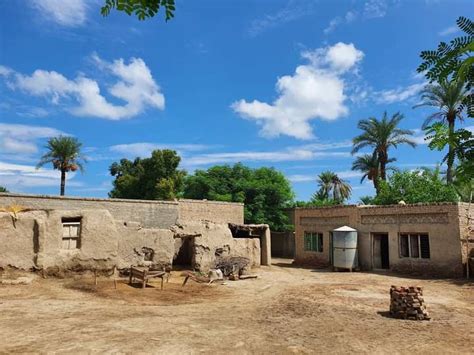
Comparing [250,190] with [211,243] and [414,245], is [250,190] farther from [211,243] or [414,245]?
[414,245]

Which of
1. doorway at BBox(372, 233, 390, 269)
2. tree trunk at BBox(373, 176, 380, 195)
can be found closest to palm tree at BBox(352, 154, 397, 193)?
tree trunk at BBox(373, 176, 380, 195)

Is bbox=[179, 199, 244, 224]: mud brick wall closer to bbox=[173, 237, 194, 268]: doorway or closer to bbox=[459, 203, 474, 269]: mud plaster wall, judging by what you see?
bbox=[173, 237, 194, 268]: doorway

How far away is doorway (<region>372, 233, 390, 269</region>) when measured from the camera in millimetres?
20859

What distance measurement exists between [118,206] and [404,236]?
551 inches

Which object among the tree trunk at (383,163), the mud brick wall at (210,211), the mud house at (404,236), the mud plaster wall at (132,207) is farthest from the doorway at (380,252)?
the tree trunk at (383,163)

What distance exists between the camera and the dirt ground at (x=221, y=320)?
24.4ft

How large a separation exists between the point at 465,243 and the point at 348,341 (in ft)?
40.8

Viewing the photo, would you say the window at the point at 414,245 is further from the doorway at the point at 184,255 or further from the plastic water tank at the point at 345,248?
the doorway at the point at 184,255

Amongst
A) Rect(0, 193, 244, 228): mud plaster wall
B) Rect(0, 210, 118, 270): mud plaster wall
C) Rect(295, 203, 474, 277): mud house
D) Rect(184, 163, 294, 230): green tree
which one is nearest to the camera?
Rect(0, 210, 118, 270): mud plaster wall

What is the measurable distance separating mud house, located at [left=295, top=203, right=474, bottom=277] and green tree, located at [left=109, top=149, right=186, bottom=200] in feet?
50.2

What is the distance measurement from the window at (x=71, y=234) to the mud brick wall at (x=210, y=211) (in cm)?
977

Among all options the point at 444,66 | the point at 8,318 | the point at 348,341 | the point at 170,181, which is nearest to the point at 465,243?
the point at 348,341

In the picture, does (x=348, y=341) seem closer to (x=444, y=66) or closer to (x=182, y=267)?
(x=444, y=66)

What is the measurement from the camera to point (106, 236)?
14945mm
